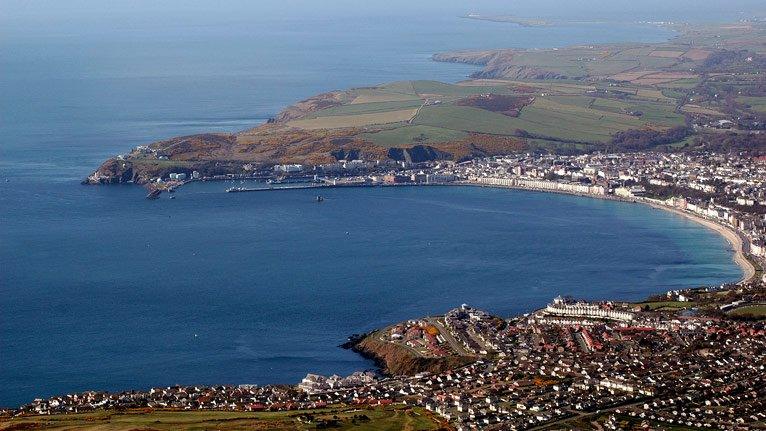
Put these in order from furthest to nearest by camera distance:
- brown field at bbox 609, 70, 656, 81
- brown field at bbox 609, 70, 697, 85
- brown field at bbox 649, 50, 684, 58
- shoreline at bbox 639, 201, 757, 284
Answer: brown field at bbox 649, 50, 684, 58
brown field at bbox 609, 70, 656, 81
brown field at bbox 609, 70, 697, 85
shoreline at bbox 639, 201, 757, 284

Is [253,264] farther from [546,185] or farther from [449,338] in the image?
[546,185]

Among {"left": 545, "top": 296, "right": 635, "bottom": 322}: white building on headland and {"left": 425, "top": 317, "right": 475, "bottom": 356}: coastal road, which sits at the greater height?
{"left": 545, "top": 296, "right": 635, "bottom": 322}: white building on headland

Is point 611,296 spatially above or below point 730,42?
below

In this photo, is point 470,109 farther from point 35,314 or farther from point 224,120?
point 35,314

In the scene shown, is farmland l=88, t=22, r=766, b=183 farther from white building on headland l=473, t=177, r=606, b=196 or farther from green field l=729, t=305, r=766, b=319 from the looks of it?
green field l=729, t=305, r=766, b=319

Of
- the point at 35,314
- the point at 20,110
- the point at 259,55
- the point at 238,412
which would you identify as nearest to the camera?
the point at 238,412

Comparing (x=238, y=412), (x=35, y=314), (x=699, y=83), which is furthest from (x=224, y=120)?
(x=238, y=412)

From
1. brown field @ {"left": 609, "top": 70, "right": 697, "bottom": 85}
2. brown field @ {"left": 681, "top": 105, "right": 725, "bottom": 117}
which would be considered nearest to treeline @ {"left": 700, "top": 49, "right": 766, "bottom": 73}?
brown field @ {"left": 609, "top": 70, "right": 697, "bottom": 85}
